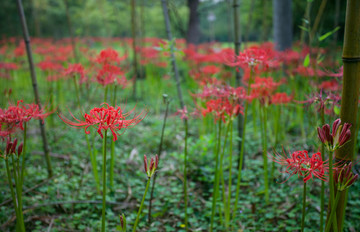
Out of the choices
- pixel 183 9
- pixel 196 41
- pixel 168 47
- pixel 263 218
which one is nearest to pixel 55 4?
pixel 183 9

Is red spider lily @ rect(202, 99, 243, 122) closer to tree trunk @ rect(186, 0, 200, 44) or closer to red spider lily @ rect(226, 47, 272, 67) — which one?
red spider lily @ rect(226, 47, 272, 67)

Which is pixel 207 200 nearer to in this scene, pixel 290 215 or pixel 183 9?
pixel 290 215

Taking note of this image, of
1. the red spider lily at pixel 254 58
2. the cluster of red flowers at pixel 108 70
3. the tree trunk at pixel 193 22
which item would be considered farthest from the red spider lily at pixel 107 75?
the tree trunk at pixel 193 22

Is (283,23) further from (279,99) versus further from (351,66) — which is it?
(351,66)

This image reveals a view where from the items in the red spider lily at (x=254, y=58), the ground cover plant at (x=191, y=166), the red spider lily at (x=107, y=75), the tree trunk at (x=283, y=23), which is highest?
the tree trunk at (x=283, y=23)

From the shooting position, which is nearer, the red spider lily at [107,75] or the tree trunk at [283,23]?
the red spider lily at [107,75]

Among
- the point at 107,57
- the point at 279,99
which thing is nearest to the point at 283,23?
the point at 279,99

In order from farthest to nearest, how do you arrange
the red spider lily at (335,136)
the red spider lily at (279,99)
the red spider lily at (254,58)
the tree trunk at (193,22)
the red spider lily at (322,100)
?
1. the tree trunk at (193,22)
2. the red spider lily at (279,99)
3. the red spider lily at (254,58)
4. the red spider lily at (322,100)
5. the red spider lily at (335,136)

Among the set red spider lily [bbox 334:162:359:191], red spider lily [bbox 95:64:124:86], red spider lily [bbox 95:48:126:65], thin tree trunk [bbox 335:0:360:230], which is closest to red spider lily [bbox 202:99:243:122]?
thin tree trunk [bbox 335:0:360:230]

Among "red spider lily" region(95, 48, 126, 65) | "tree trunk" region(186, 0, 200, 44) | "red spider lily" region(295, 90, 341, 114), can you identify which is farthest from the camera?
"tree trunk" region(186, 0, 200, 44)

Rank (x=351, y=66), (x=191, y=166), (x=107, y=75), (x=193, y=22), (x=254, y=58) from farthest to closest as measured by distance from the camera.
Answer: (x=193, y=22)
(x=191, y=166)
(x=107, y=75)
(x=254, y=58)
(x=351, y=66)

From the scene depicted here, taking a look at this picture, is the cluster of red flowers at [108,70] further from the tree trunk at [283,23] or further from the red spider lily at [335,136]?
the tree trunk at [283,23]

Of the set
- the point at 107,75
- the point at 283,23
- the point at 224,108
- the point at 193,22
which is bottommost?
the point at 224,108

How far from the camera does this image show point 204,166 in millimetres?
2883
